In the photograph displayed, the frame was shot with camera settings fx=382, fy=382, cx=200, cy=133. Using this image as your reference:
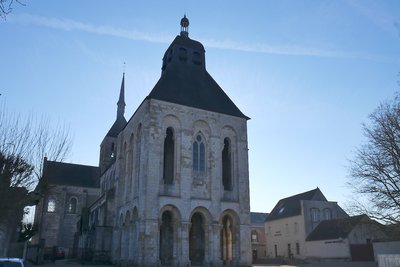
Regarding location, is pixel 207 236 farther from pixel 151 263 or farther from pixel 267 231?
pixel 267 231

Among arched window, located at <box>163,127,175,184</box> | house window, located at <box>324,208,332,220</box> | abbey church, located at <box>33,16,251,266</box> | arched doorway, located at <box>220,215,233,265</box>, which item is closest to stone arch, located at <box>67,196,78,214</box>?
abbey church, located at <box>33,16,251,266</box>

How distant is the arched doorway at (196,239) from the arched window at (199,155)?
3.24m

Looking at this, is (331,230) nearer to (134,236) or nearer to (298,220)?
(298,220)

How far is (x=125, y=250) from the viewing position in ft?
90.7

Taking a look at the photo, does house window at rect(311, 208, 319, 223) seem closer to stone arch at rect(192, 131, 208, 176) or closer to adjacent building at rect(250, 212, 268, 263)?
adjacent building at rect(250, 212, 268, 263)

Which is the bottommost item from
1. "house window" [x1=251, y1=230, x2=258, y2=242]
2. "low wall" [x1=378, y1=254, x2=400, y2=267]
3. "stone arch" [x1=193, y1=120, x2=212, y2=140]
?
"low wall" [x1=378, y1=254, x2=400, y2=267]

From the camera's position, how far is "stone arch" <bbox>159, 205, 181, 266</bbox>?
2477 cm

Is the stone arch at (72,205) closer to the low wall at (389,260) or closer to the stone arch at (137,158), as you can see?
the stone arch at (137,158)

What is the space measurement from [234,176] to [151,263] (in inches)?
355

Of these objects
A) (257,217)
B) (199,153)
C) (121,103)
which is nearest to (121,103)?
(121,103)

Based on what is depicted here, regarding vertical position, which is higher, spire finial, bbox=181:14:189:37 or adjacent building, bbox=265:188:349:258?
spire finial, bbox=181:14:189:37

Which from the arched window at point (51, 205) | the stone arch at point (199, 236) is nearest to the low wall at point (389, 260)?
the stone arch at point (199, 236)

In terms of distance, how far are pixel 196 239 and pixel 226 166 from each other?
5948 mm

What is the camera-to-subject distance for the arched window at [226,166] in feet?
94.8
